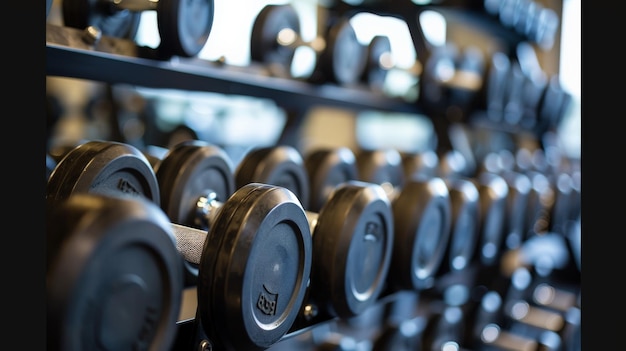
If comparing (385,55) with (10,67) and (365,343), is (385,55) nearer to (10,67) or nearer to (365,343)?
(365,343)

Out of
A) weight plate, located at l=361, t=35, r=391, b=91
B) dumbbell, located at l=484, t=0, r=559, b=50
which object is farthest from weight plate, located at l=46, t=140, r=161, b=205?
dumbbell, located at l=484, t=0, r=559, b=50

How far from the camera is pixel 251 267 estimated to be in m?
0.58

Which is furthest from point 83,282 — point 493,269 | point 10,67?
point 493,269

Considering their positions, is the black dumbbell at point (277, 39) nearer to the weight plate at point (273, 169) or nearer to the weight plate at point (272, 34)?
the weight plate at point (272, 34)

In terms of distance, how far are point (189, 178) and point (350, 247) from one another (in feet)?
0.79

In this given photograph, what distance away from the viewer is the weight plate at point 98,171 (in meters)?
0.59

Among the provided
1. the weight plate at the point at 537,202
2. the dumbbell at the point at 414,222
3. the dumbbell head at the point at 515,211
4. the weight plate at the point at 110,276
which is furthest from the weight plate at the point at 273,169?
the weight plate at the point at 537,202

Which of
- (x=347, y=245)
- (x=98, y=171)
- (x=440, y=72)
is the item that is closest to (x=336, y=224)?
(x=347, y=245)

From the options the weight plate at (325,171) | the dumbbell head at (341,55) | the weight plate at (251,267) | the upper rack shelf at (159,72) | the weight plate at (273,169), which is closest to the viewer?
the weight plate at (251,267)

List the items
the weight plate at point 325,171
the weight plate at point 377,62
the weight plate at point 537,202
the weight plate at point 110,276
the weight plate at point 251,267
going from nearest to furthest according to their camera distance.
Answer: the weight plate at point 110,276 → the weight plate at point 251,267 → the weight plate at point 325,171 → the weight plate at point 377,62 → the weight plate at point 537,202

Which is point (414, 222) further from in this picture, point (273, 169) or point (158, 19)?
point (158, 19)

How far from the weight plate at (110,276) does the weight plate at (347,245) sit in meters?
0.32

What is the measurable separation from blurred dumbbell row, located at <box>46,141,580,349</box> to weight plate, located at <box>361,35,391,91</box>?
0.73 ft

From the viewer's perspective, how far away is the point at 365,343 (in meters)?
1.38
